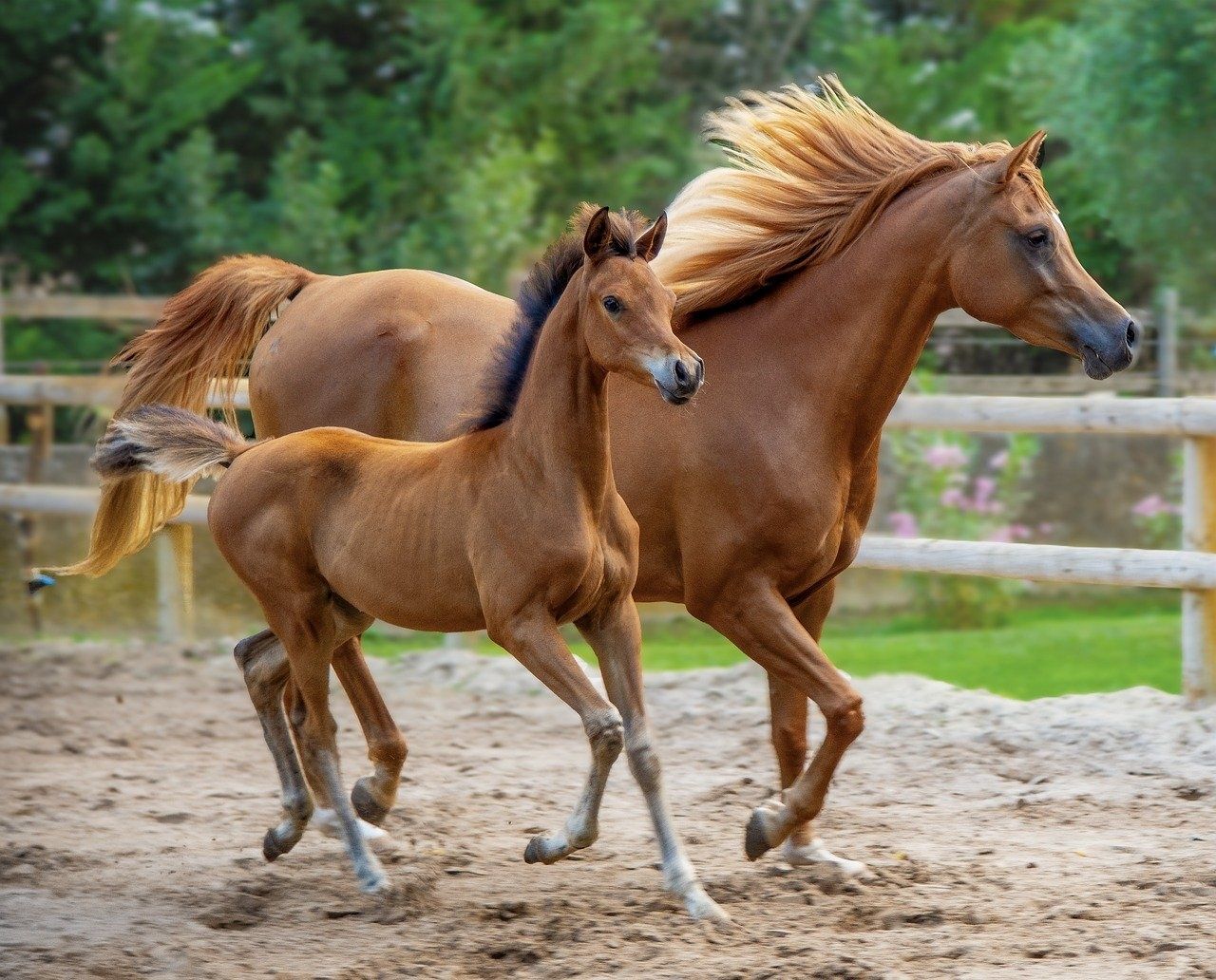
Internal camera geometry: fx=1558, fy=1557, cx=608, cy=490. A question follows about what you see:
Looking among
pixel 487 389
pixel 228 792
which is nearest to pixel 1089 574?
pixel 487 389

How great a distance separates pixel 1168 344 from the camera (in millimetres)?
9688

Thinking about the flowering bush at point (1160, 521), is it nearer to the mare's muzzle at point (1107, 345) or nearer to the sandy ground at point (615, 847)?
the sandy ground at point (615, 847)

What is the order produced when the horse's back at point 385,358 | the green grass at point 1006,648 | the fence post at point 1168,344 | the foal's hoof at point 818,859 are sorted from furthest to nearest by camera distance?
the fence post at point 1168,344 → the green grass at point 1006,648 → the horse's back at point 385,358 → the foal's hoof at point 818,859

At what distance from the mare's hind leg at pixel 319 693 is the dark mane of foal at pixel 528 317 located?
663 mm

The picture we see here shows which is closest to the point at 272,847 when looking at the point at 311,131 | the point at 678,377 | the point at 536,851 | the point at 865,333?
the point at 536,851

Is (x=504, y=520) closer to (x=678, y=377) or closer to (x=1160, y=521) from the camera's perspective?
(x=678, y=377)

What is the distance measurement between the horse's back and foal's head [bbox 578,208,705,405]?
1160 millimetres

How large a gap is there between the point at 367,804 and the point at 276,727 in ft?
1.09

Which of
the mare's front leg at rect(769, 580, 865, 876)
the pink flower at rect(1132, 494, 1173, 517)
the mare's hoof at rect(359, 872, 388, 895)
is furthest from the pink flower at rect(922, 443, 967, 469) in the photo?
the mare's hoof at rect(359, 872, 388, 895)

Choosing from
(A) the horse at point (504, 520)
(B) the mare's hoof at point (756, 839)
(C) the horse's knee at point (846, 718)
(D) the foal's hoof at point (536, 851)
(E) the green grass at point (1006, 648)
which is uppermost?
(A) the horse at point (504, 520)

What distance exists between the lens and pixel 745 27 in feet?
62.4

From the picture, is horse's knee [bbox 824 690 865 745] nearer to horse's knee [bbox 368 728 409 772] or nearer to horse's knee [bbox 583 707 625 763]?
horse's knee [bbox 583 707 625 763]

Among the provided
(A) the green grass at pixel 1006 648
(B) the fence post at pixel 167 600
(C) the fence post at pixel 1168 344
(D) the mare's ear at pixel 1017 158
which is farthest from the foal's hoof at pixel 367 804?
(C) the fence post at pixel 1168 344

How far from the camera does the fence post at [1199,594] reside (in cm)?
547
